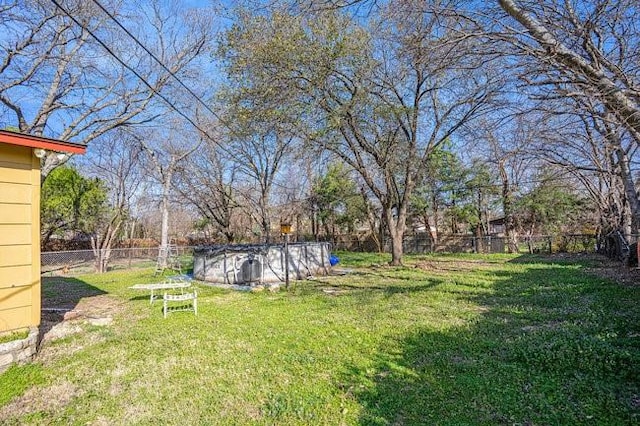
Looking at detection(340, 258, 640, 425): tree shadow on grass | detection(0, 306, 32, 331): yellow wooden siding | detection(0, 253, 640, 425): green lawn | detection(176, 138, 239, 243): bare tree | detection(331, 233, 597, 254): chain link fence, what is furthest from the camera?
detection(176, 138, 239, 243): bare tree

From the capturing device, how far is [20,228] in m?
4.36

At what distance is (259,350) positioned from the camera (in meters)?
4.51

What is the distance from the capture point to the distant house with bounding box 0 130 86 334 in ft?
13.8

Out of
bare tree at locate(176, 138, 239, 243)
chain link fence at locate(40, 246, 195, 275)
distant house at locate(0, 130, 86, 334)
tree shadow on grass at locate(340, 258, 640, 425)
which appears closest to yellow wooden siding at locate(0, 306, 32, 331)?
distant house at locate(0, 130, 86, 334)

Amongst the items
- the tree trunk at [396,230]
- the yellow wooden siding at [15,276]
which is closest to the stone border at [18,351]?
the yellow wooden siding at [15,276]

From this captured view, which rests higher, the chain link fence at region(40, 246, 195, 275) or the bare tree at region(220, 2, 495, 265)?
the bare tree at region(220, 2, 495, 265)

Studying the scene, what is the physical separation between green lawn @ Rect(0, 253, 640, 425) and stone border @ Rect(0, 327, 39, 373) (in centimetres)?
17

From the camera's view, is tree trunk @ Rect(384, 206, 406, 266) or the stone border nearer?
the stone border

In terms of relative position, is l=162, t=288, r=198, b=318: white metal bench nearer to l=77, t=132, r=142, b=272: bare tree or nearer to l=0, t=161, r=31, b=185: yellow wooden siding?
l=0, t=161, r=31, b=185: yellow wooden siding

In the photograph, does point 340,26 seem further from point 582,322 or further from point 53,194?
point 53,194

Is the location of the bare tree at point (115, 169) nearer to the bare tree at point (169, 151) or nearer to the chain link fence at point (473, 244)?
the bare tree at point (169, 151)

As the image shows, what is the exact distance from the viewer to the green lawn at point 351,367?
9.55 feet

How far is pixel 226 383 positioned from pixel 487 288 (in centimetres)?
722

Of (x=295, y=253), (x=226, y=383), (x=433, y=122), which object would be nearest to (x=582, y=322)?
(x=226, y=383)
